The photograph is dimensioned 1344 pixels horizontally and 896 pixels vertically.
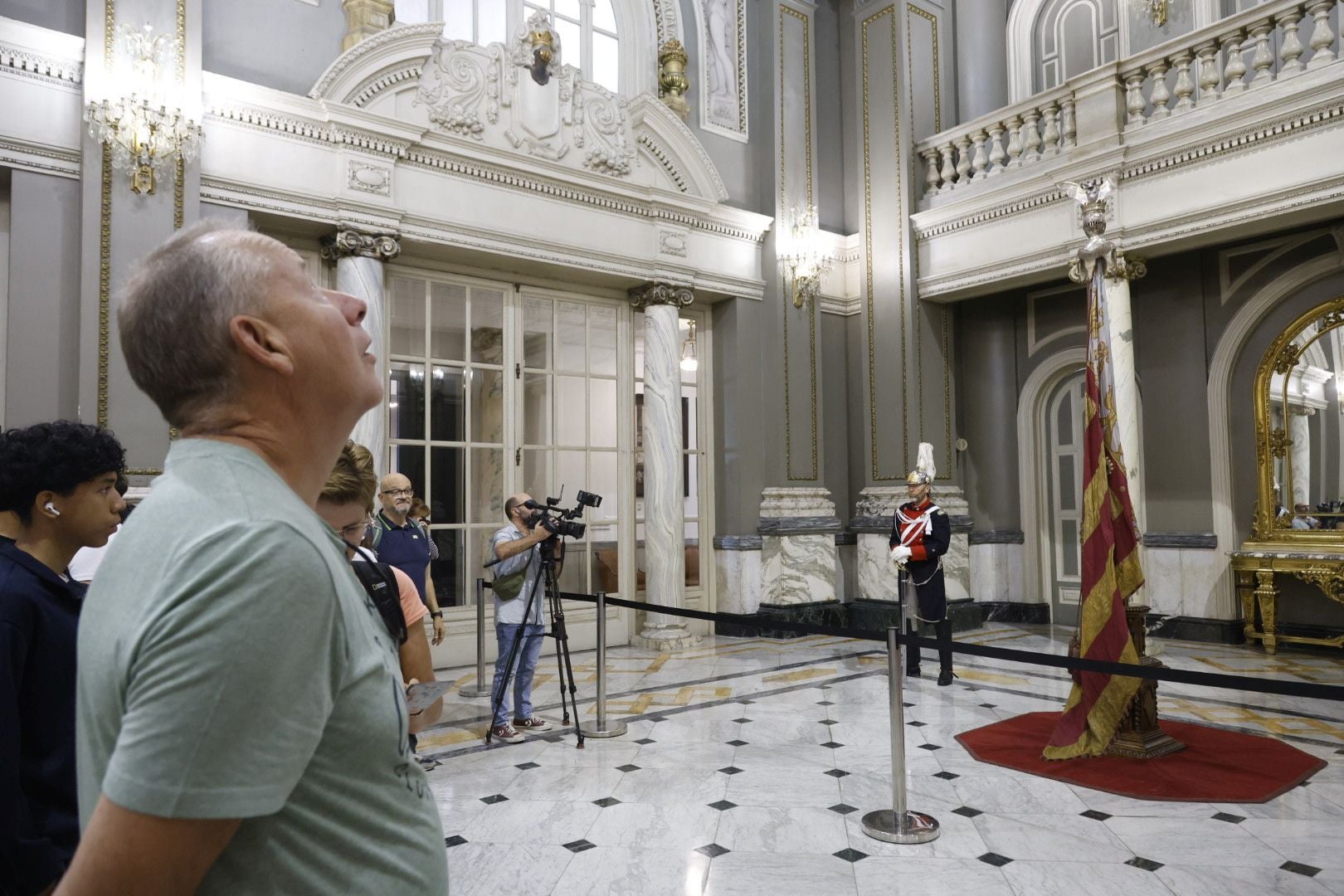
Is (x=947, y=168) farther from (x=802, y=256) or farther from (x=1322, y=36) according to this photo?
(x=1322, y=36)

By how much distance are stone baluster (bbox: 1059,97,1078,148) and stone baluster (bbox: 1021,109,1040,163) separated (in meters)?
0.27

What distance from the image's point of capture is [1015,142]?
832 centimetres

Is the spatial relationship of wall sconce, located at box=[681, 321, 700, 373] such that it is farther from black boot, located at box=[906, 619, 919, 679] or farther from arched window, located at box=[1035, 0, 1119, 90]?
arched window, located at box=[1035, 0, 1119, 90]

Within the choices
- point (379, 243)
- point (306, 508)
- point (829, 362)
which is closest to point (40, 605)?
point (306, 508)

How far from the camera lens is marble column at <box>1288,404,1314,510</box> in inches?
293

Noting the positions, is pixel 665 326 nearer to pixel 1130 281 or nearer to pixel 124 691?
pixel 1130 281

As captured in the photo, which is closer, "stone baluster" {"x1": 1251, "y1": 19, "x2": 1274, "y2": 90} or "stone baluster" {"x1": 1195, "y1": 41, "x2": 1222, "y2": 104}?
"stone baluster" {"x1": 1251, "y1": 19, "x2": 1274, "y2": 90}

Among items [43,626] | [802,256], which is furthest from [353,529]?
[802,256]

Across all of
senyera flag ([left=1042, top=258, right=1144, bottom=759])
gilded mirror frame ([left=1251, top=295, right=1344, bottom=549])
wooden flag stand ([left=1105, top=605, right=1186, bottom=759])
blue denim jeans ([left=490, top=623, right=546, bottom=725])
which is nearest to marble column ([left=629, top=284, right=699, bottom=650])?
blue denim jeans ([left=490, top=623, right=546, bottom=725])

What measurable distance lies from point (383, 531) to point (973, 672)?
4454 mm

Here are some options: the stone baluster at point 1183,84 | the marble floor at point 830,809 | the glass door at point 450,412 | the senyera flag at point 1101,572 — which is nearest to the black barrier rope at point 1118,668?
the marble floor at point 830,809

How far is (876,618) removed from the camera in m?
8.63

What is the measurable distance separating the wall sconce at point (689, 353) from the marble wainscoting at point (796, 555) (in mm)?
1428

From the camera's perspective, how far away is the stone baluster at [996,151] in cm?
847
